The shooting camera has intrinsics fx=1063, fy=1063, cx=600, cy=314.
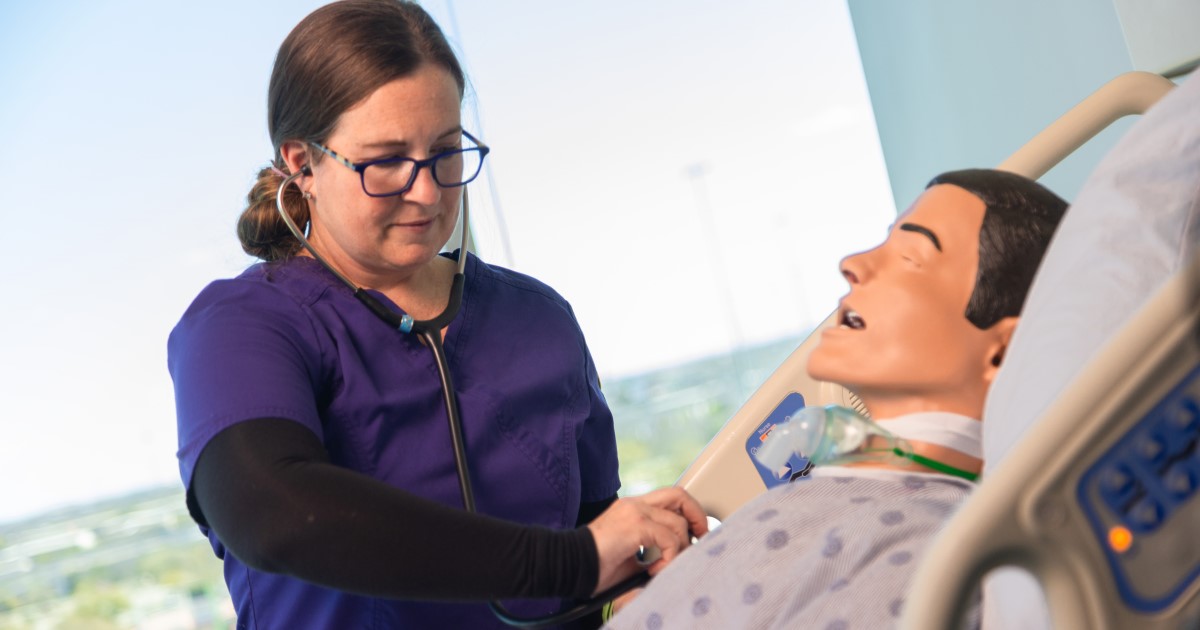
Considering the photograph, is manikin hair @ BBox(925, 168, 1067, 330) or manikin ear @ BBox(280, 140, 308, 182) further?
manikin ear @ BBox(280, 140, 308, 182)

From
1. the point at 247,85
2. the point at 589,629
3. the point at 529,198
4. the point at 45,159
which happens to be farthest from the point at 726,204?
the point at 589,629

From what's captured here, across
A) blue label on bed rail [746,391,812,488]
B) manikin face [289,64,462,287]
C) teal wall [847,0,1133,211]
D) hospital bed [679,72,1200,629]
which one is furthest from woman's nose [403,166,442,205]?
teal wall [847,0,1133,211]

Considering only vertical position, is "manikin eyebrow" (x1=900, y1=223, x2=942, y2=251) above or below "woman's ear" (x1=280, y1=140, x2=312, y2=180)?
below

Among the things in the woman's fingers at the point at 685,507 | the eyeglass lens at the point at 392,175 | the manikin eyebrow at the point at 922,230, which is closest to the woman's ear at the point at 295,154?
the eyeglass lens at the point at 392,175

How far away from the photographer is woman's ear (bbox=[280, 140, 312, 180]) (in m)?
1.26

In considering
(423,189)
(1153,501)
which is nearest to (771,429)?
(423,189)

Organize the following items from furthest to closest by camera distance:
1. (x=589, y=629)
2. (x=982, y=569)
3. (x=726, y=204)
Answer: (x=726, y=204) < (x=589, y=629) < (x=982, y=569)

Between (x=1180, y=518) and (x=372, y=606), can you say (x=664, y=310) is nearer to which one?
(x=372, y=606)

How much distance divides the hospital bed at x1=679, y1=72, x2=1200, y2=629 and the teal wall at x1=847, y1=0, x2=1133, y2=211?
159cm

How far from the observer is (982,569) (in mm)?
601

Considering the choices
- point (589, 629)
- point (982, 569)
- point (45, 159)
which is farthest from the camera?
point (45, 159)

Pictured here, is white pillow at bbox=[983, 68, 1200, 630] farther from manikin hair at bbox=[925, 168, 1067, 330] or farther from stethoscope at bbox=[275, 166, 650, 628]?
stethoscope at bbox=[275, 166, 650, 628]

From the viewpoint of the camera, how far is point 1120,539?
0.65 meters

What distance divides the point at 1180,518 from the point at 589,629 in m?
0.87
